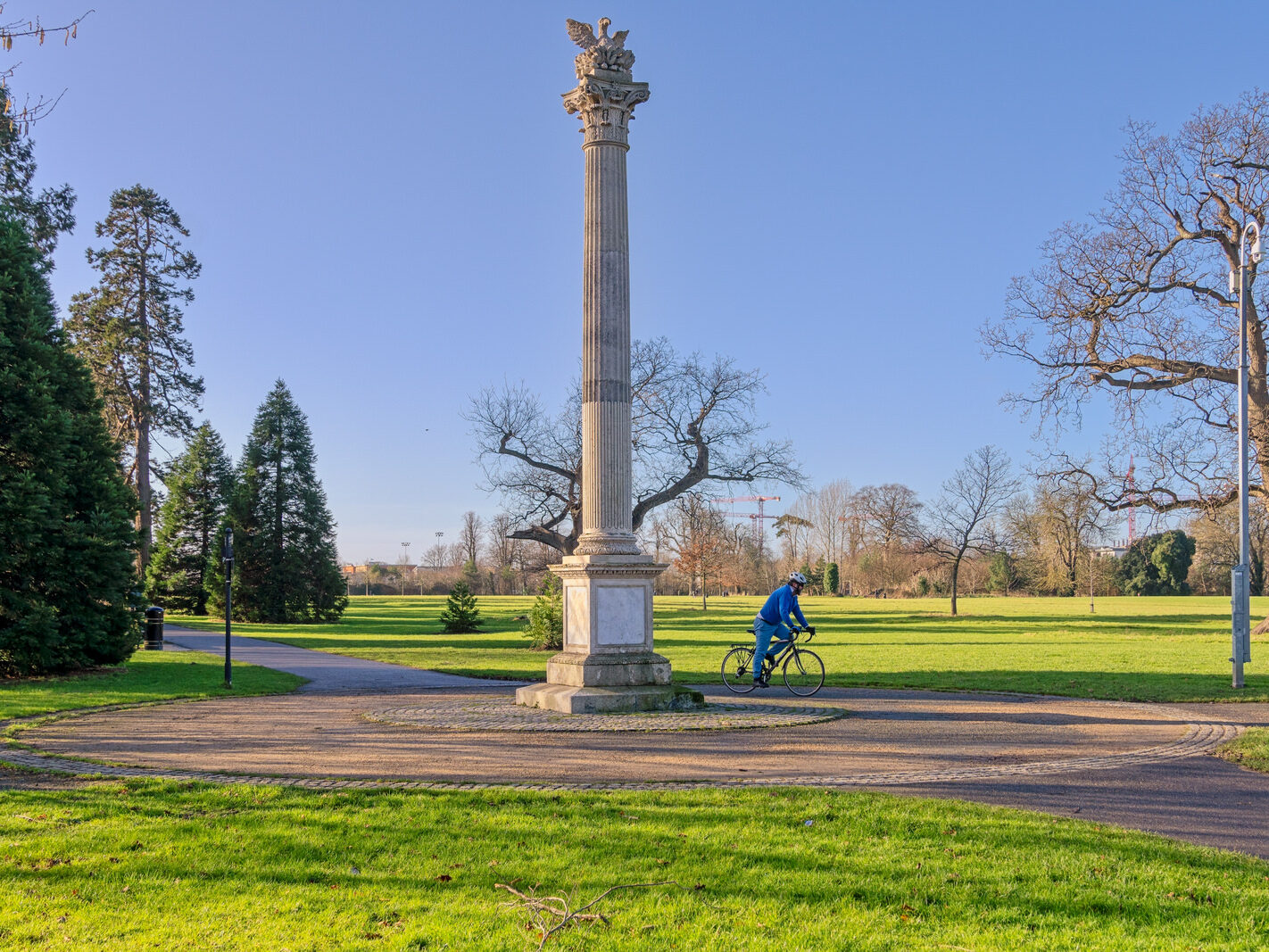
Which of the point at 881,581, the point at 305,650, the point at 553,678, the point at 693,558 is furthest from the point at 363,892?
the point at 881,581

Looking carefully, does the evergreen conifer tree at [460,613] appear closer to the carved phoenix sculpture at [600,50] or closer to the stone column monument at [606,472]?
the stone column monument at [606,472]

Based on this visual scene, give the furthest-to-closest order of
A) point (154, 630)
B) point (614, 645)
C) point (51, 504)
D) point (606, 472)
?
point (154, 630)
point (51, 504)
point (606, 472)
point (614, 645)

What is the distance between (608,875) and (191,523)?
176 ft

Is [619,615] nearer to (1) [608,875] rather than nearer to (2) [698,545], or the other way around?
(1) [608,875]

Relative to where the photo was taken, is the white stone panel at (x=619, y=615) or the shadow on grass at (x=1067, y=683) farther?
the shadow on grass at (x=1067, y=683)

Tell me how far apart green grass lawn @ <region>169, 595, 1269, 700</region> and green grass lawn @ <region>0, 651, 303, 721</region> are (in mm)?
3983

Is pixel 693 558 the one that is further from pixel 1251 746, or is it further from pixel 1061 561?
pixel 1251 746

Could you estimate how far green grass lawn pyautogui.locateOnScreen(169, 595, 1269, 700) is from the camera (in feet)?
58.5

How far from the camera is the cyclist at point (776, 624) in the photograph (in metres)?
14.2

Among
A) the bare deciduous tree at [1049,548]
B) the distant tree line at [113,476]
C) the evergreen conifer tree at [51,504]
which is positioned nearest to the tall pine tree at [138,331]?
the distant tree line at [113,476]

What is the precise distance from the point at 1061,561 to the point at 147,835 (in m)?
87.0

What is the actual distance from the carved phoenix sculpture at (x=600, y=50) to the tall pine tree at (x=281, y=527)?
40.8m

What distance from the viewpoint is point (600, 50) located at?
14.5m

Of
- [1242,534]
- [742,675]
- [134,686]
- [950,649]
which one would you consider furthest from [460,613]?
[1242,534]
